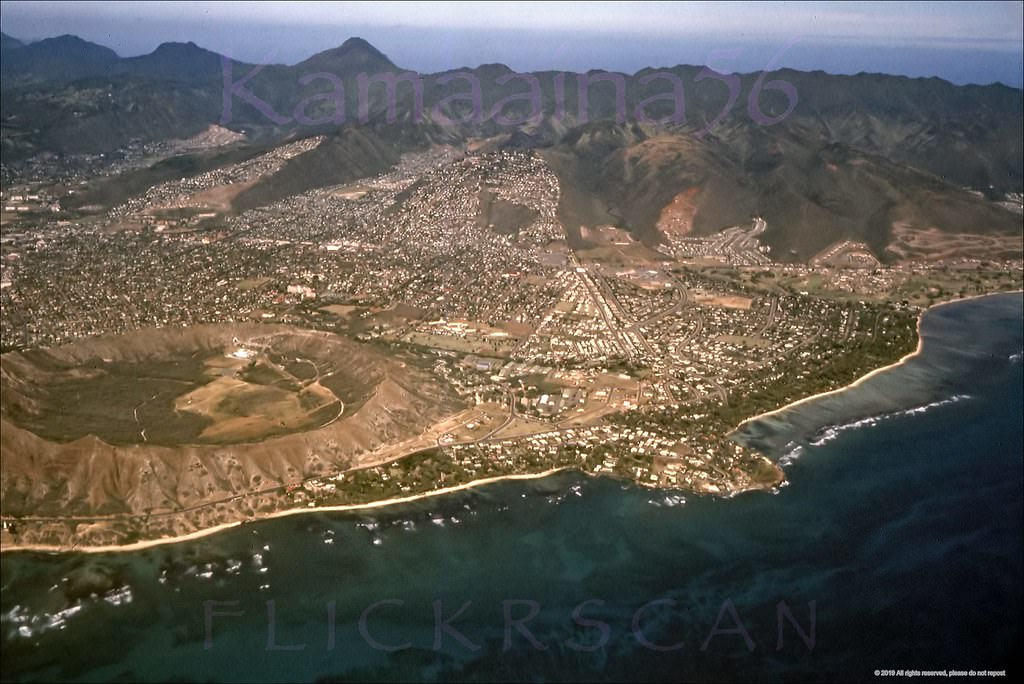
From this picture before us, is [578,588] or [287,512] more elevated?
[287,512]

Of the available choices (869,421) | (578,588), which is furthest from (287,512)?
(869,421)

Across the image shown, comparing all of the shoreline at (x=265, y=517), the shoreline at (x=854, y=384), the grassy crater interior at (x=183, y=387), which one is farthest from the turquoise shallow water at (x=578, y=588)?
the grassy crater interior at (x=183, y=387)

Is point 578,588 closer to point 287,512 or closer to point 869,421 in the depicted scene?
point 287,512

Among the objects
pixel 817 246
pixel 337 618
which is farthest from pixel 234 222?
pixel 337 618

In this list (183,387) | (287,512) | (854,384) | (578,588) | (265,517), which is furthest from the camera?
(854,384)

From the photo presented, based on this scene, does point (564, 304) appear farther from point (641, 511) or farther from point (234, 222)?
point (234, 222)

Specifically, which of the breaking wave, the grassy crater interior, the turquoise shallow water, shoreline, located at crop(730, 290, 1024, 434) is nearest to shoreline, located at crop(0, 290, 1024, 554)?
shoreline, located at crop(730, 290, 1024, 434)

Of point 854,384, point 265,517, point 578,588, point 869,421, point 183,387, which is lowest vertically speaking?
point 578,588

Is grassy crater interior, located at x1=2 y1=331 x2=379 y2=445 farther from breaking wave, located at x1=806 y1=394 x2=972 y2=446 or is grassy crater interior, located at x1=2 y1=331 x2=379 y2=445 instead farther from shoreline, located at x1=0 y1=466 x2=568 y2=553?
breaking wave, located at x1=806 y1=394 x2=972 y2=446
